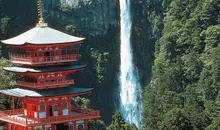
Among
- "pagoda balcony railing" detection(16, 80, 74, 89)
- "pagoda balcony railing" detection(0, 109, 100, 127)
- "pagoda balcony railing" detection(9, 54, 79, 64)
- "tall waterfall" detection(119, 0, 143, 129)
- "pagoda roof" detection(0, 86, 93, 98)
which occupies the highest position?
"pagoda balcony railing" detection(9, 54, 79, 64)

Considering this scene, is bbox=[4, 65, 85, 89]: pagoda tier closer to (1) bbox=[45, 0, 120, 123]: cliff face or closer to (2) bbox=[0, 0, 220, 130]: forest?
(2) bbox=[0, 0, 220, 130]: forest

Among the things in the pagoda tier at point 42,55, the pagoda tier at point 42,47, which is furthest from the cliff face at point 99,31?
the pagoda tier at point 42,55

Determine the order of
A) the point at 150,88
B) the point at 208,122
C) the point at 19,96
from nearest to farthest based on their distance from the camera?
the point at 19,96, the point at 208,122, the point at 150,88

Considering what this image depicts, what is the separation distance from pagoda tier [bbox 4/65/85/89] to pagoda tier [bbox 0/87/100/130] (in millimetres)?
361

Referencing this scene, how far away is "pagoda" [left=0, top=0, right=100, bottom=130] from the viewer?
61.3 metres

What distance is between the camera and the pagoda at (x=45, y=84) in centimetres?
6134

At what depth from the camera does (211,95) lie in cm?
8862

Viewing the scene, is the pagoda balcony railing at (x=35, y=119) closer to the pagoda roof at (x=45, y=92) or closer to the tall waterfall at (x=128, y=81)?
the pagoda roof at (x=45, y=92)

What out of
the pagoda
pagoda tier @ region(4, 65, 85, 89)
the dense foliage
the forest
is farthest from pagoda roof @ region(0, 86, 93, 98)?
the dense foliage

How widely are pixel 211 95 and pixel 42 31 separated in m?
28.7

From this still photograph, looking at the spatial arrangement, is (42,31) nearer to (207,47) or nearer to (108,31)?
(207,47)

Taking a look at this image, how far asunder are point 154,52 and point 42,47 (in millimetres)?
49666

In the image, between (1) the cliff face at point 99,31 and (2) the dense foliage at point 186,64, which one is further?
(1) the cliff face at point 99,31

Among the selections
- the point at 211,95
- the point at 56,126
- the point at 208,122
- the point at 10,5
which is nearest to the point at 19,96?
the point at 56,126
